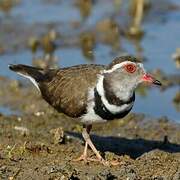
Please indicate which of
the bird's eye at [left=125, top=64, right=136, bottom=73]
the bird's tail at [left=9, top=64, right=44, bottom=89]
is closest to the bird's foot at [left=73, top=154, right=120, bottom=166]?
the bird's eye at [left=125, top=64, right=136, bottom=73]

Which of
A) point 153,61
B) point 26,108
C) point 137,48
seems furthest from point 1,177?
point 137,48

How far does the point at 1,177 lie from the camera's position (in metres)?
7.84

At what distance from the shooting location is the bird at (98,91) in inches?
349

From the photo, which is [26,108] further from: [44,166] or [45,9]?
[45,9]

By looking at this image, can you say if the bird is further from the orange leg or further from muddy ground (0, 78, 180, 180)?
muddy ground (0, 78, 180, 180)

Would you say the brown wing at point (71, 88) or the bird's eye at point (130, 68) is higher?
the bird's eye at point (130, 68)

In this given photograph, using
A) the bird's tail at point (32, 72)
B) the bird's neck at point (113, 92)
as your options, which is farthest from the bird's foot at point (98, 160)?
the bird's tail at point (32, 72)

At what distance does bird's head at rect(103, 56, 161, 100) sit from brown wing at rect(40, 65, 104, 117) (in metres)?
0.20

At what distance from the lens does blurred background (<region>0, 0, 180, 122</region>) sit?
1305cm

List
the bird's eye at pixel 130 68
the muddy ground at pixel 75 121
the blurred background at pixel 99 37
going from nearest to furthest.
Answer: the muddy ground at pixel 75 121, the bird's eye at pixel 130 68, the blurred background at pixel 99 37

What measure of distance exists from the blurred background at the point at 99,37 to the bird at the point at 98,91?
2835 millimetres

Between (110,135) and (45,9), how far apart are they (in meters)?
6.73

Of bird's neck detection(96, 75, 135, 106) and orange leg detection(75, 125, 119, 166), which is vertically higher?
bird's neck detection(96, 75, 135, 106)

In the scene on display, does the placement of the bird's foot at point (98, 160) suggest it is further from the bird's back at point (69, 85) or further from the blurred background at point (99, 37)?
the blurred background at point (99, 37)
